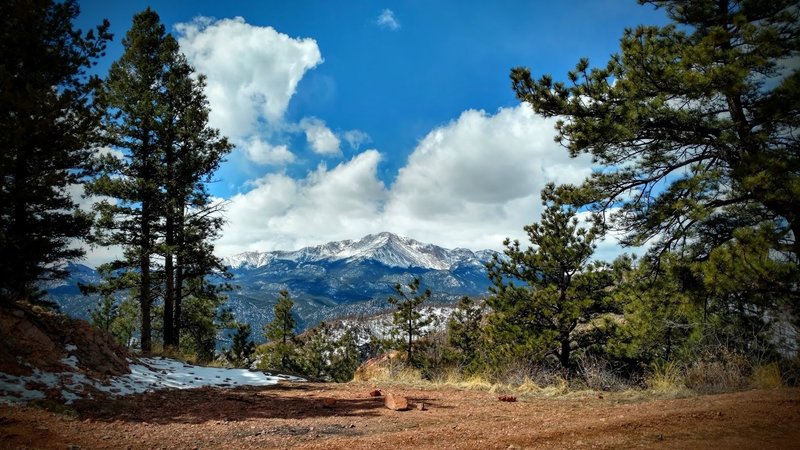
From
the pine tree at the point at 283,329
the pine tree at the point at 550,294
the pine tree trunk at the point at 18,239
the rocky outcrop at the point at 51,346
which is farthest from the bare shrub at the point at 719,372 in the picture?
the pine tree at the point at 283,329

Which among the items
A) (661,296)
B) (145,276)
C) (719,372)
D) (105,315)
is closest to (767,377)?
(719,372)

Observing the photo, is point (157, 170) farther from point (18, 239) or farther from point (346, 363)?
point (346, 363)

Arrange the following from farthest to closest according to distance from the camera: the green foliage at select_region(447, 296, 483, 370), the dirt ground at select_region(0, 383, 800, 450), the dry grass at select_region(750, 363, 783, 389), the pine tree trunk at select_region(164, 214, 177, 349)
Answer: the green foliage at select_region(447, 296, 483, 370) < the pine tree trunk at select_region(164, 214, 177, 349) < the dry grass at select_region(750, 363, 783, 389) < the dirt ground at select_region(0, 383, 800, 450)

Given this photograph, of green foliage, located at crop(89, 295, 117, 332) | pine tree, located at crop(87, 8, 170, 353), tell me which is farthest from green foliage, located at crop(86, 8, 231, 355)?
green foliage, located at crop(89, 295, 117, 332)

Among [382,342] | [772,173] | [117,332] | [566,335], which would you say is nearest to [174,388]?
[566,335]

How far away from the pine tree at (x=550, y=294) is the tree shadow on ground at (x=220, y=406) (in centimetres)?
744

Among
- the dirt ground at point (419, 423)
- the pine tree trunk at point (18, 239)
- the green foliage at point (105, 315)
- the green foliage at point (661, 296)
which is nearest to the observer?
the dirt ground at point (419, 423)

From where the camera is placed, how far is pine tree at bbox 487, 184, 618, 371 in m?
15.4

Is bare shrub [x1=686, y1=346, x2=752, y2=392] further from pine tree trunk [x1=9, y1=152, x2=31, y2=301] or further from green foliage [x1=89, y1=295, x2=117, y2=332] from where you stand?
green foliage [x1=89, y1=295, x2=117, y2=332]

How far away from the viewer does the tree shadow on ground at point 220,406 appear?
24.8 ft

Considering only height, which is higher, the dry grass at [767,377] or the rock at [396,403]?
the dry grass at [767,377]

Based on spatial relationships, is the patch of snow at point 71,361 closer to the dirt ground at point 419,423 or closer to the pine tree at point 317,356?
the dirt ground at point 419,423

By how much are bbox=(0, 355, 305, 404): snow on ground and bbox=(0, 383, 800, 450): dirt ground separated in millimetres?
726

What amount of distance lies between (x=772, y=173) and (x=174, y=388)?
45.9 ft
